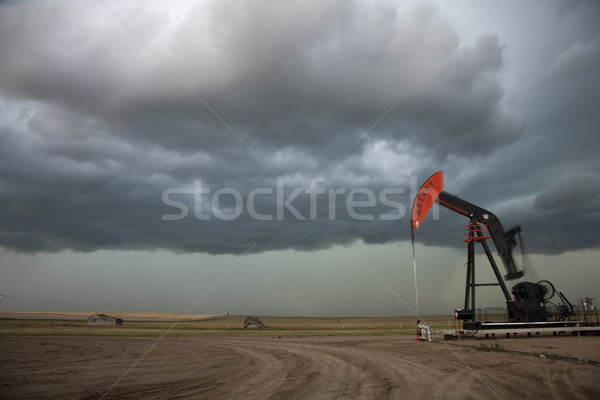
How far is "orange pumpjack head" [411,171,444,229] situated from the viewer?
24875mm

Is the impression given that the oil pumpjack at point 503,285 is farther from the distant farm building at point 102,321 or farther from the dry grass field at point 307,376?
the distant farm building at point 102,321

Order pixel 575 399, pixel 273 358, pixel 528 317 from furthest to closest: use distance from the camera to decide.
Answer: pixel 528 317
pixel 273 358
pixel 575 399

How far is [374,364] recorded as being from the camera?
1505cm

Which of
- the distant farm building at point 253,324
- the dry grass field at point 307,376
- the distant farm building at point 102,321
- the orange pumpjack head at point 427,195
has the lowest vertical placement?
the distant farm building at point 102,321

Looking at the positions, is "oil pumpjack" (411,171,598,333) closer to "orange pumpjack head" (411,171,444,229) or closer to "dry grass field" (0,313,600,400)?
"orange pumpjack head" (411,171,444,229)

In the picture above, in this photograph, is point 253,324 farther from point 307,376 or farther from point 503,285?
point 307,376

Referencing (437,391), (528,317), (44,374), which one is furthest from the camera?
(528,317)

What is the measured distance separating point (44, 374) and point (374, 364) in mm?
11364

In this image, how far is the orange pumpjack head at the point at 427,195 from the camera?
24875 mm

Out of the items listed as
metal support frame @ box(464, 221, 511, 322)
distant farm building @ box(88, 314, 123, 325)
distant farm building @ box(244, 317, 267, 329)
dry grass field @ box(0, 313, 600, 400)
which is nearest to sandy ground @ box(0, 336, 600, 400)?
dry grass field @ box(0, 313, 600, 400)

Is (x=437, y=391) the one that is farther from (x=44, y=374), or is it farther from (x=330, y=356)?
(x=44, y=374)

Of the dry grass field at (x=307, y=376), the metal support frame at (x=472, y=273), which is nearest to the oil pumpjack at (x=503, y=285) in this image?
the metal support frame at (x=472, y=273)

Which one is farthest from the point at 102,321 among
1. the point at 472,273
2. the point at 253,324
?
the point at 472,273

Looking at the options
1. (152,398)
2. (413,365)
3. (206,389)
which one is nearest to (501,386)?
(413,365)
